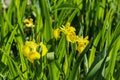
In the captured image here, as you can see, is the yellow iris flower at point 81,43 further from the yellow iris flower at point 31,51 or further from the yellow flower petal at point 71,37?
the yellow iris flower at point 31,51

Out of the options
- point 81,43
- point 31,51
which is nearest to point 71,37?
point 81,43

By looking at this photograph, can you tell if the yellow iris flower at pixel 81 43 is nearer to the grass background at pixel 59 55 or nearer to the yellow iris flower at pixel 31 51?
the grass background at pixel 59 55

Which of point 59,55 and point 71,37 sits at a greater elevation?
point 71,37

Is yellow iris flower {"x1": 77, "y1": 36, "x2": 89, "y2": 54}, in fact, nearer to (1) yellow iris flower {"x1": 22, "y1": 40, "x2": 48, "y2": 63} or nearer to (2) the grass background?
(2) the grass background

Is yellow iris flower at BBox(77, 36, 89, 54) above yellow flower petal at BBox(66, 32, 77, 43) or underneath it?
underneath

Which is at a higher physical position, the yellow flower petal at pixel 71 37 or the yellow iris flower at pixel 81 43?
the yellow flower petal at pixel 71 37

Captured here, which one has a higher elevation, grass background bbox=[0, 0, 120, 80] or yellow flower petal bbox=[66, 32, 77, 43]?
yellow flower petal bbox=[66, 32, 77, 43]

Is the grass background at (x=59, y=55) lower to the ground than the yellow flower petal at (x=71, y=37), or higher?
lower

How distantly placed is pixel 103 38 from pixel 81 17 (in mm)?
495

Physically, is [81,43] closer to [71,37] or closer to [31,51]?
[71,37]

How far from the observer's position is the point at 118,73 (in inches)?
48.3

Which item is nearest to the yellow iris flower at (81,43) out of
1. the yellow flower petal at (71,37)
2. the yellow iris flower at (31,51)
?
the yellow flower petal at (71,37)

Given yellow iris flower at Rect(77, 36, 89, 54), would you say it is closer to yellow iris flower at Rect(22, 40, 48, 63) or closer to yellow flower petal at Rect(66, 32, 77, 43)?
yellow flower petal at Rect(66, 32, 77, 43)

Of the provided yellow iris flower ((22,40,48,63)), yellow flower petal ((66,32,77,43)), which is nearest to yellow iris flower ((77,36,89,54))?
yellow flower petal ((66,32,77,43))
